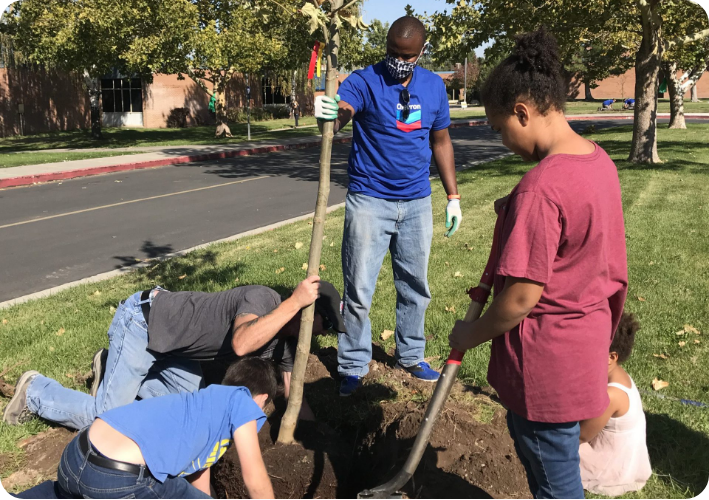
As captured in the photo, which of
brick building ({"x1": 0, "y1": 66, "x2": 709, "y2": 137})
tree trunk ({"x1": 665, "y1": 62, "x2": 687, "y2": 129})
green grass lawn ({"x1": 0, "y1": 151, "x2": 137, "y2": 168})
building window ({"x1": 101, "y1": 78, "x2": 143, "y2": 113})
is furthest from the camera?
building window ({"x1": 101, "y1": 78, "x2": 143, "y2": 113})

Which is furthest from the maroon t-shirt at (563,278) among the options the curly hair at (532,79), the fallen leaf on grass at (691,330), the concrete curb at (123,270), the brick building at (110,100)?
the brick building at (110,100)

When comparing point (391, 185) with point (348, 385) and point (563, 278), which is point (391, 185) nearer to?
point (348, 385)

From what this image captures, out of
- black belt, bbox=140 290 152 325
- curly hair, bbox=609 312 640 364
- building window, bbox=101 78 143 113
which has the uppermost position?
building window, bbox=101 78 143 113

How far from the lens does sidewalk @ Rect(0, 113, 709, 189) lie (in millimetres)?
15117

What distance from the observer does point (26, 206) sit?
11.6 m

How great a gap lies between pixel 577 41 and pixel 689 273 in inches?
459

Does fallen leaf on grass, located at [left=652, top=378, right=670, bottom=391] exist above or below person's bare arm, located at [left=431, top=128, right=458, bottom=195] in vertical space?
below

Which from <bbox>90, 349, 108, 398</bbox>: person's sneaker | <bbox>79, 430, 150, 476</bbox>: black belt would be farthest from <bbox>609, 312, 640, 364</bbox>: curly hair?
<bbox>90, 349, 108, 398</bbox>: person's sneaker

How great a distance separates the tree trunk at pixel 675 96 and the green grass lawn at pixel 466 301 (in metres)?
16.3

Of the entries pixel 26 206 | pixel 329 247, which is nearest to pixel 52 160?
pixel 26 206

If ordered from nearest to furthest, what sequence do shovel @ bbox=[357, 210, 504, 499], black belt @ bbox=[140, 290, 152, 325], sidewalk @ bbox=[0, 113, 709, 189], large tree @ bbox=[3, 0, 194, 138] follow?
shovel @ bbox=[357, 210, 504, 499] < black belt @ bbox=[140, 290, 152, 325] < sidewalk @ bbox=[0, 113, 709, 189] < large tree @ bbox=[3, 0, 194, 138]

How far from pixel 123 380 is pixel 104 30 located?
1982cm

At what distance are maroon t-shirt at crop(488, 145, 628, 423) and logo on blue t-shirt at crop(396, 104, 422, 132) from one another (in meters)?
2.04

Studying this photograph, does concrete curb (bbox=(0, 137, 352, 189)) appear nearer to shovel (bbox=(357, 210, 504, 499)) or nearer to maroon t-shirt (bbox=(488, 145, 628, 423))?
shovel (bbox=(357, 210, 504, 499))
